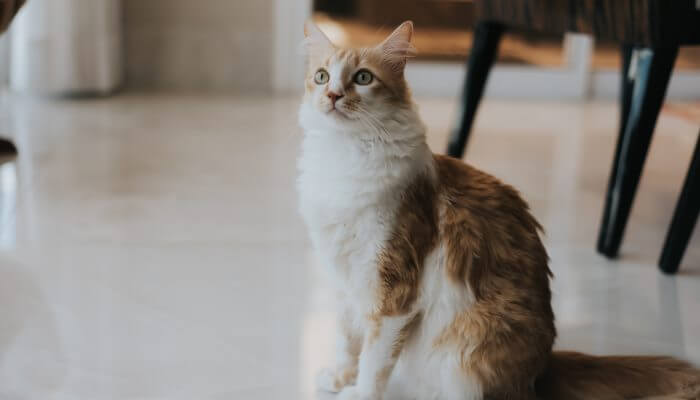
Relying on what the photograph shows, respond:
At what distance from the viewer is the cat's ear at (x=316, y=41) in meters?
1.06

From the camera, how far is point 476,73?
208 cm

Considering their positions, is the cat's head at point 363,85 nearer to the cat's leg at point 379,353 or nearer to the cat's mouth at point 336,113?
the cat's mouth at point 336,113

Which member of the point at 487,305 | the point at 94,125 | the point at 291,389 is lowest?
the point at 94,125

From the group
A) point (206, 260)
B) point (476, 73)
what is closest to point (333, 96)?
point (206, 260)

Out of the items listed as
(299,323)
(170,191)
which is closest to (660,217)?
(299,323)

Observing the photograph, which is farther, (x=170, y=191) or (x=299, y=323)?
(x=170, y=191)

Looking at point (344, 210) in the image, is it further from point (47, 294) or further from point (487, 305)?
point (47, 294)

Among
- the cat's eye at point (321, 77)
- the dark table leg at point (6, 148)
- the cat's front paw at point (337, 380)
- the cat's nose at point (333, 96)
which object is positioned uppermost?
the cat's eye at point (321, 77)

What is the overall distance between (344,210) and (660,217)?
4.18 ft

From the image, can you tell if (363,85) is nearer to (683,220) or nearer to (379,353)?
(379,353)

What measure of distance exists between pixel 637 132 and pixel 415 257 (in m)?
0.78

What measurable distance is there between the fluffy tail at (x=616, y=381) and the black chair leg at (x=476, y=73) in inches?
42.1

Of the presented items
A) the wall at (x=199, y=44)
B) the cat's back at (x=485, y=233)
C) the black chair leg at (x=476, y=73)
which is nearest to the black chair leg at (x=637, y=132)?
the black chair leg at (x=476, y=73)

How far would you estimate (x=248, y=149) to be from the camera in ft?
8.57
